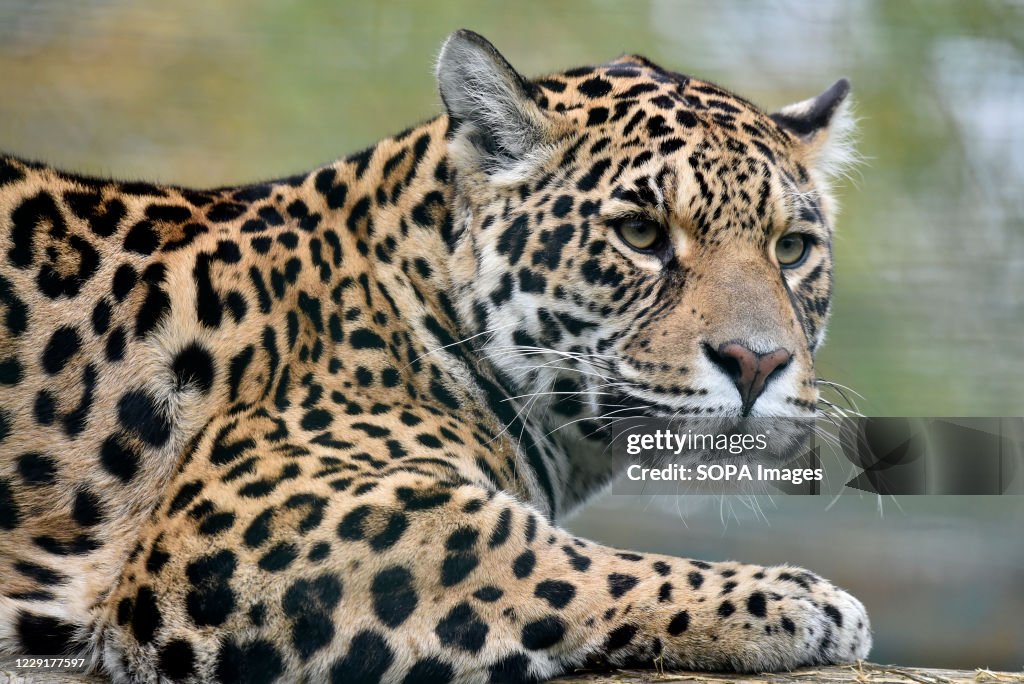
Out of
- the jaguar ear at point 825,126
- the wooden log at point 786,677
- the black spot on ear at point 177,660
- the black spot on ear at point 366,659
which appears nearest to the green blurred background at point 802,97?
the jaguar ear at point 825,126

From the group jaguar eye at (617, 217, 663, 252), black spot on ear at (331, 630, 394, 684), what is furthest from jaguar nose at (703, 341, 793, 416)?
black spot on ear at (331, 630, 394, 684)

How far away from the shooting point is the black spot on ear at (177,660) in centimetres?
248

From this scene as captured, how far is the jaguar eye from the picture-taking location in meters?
3.02

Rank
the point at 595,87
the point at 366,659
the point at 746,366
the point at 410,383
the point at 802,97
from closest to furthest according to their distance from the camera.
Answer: the point at 366,659, the point at 746,366, the point at 410,383, the point at 595,87, the point at 802,97

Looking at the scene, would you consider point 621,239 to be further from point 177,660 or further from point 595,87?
point 177,660

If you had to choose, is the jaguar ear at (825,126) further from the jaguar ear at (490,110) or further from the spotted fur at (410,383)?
the jaguar ear at (490,110)

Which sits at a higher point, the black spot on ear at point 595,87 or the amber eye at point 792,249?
the black spot on ear at point 595,87

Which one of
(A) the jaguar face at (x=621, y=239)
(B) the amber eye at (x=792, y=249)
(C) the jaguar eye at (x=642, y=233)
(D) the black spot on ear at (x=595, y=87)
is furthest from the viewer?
(D) the black spot on ear at (x=595, y=87)

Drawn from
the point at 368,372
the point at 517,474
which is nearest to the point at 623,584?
the point at 517,474

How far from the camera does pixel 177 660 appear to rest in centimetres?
249

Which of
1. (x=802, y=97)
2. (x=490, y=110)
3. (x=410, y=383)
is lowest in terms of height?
(x=410, y=383)

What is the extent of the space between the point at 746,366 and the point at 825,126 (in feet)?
4.05

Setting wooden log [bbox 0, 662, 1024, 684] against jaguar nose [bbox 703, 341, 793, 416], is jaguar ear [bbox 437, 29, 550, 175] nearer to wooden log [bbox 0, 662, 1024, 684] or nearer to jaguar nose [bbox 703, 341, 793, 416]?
jaguar nose [bbox 703, 341, 793, 416]

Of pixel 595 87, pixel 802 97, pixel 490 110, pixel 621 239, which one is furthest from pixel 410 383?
pixel 802 97
